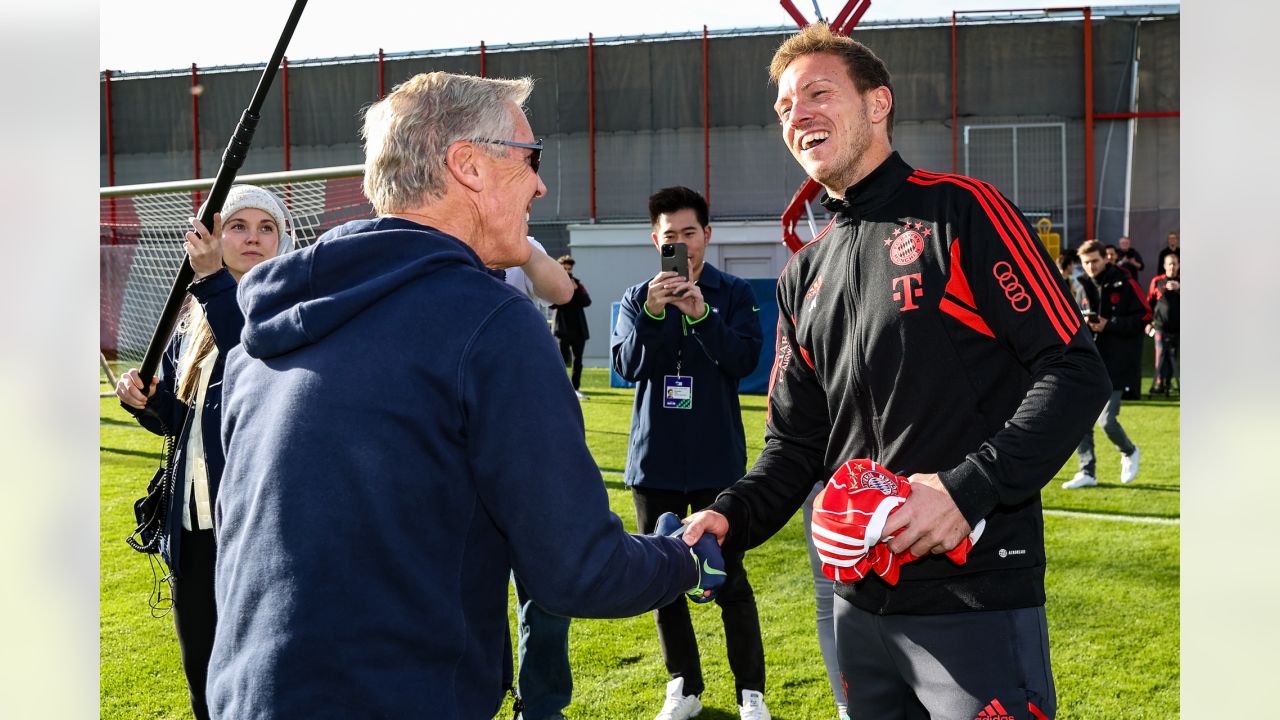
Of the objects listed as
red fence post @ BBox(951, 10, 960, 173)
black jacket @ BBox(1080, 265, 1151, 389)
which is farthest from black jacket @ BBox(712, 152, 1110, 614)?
red fence post @ BBox(951, 10, 960, 173)

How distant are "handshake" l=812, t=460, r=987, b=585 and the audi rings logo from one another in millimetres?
463

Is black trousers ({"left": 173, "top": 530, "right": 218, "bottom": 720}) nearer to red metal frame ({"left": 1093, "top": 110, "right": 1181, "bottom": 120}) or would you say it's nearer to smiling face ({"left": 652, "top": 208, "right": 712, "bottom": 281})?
smiling face ({"left": 652, "top": 208, "right": 712, "bottom": 281})

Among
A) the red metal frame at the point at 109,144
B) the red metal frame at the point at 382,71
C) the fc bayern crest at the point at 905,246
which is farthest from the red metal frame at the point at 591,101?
the fc bayern crest at the point at 905,246

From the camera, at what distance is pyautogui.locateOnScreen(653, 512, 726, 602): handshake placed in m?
2.35

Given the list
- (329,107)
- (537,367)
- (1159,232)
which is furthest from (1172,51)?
(537,367)

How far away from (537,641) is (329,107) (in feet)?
89.1

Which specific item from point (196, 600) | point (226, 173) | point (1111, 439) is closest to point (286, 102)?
point (1111, 439)

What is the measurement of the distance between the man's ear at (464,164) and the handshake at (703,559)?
835 mm

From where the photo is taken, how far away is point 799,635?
5.89m

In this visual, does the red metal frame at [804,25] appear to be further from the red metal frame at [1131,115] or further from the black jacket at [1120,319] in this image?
the red metal frame at [1131,115]

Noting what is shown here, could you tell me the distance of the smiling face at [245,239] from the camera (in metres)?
4.17

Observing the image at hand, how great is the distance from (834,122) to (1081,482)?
8.04 metres
